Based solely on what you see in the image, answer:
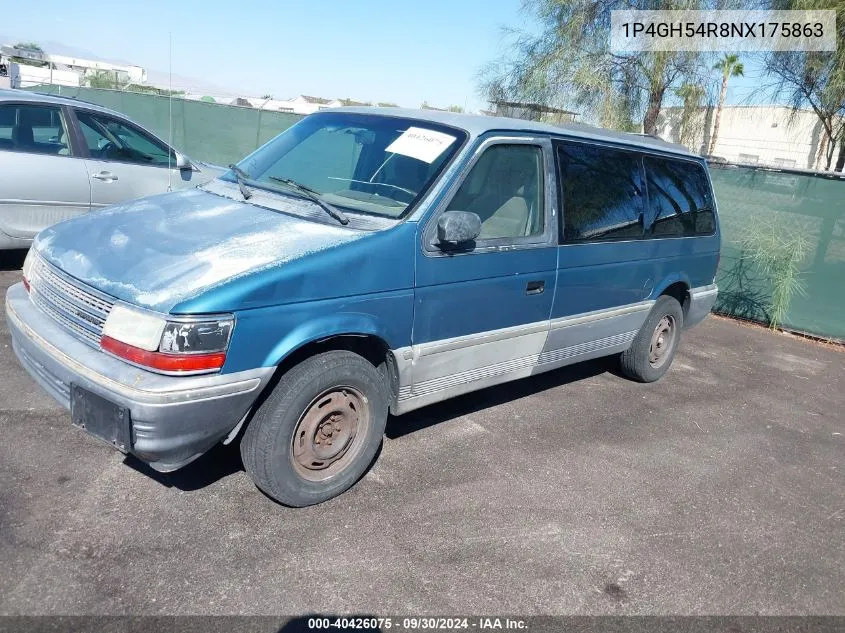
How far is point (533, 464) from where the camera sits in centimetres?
433

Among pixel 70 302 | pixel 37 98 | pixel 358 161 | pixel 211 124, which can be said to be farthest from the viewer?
→ pixel 211 124

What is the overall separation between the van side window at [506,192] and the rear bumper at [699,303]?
244 cm

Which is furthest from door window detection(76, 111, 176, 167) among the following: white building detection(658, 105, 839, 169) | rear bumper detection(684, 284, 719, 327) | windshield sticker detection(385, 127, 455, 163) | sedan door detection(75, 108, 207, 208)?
white building detection(658, 105, 839, 169)

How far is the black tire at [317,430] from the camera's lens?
3.27 metres

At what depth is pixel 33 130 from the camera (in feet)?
21.6

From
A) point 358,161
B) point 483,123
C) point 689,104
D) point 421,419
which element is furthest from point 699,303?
point 689,104

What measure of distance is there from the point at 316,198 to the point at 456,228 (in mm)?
771

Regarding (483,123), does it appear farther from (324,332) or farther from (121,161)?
(121,161)

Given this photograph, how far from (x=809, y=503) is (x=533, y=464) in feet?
5.54

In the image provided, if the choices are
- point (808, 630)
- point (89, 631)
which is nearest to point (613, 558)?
point (808, 630)

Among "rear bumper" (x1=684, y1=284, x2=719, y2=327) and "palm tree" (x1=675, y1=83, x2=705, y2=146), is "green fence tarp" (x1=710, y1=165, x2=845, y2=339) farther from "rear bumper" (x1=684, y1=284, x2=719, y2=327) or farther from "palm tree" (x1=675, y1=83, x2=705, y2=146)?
"palm tree" (x1=675, y1=83, x2=705, y2=146)

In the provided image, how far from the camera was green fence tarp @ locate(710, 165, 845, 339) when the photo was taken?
8.44 metres

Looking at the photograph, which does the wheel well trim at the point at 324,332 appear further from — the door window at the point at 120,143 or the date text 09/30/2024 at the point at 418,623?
the door window at the point at 120,143

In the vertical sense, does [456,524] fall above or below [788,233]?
below
